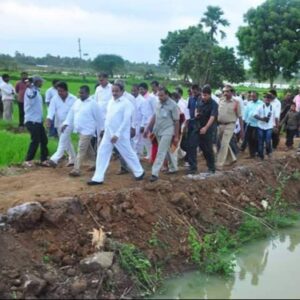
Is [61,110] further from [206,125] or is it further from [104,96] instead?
[206,125]

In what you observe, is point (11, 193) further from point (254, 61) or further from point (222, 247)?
point (254, 61)

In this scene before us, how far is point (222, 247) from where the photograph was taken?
732 centimetres

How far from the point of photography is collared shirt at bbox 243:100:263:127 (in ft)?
38.4

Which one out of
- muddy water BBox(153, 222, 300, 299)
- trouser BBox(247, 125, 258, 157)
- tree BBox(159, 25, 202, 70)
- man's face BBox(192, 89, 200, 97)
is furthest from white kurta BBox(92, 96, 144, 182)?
tree BBox(159, 25, 202, 70)

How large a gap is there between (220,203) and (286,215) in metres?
1.46

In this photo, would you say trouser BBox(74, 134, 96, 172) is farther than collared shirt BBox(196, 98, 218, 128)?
No

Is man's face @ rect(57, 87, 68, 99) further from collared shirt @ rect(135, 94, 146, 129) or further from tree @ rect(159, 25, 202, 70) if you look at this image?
tree @ rect(159, 25, 202, 70)

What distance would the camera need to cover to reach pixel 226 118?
10562mm

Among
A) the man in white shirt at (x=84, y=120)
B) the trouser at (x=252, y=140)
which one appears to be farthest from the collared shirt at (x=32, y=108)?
the trouser at (x=252, y=140)

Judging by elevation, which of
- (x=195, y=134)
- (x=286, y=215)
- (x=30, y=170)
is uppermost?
(x=195, y=134)

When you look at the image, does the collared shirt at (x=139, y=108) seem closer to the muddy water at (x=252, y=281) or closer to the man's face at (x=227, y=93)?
the man's face at (x=227, y=93)

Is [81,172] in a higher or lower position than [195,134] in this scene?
lower

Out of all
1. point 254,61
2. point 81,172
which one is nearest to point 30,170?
point 81,172

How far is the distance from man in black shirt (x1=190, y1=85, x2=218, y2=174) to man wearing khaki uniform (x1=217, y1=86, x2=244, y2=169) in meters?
1.01
